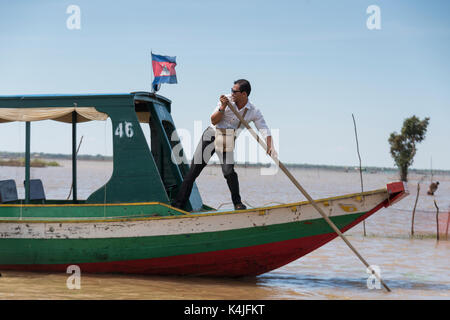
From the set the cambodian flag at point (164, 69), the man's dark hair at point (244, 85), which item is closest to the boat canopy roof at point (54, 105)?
the cambodian flag at point (164, 69)

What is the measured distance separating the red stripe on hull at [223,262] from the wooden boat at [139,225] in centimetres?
1

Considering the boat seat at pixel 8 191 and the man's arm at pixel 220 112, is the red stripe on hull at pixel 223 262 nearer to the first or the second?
the boat seat at pixel 8 191

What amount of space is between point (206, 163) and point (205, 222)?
2.97 feet

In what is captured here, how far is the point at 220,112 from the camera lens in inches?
283

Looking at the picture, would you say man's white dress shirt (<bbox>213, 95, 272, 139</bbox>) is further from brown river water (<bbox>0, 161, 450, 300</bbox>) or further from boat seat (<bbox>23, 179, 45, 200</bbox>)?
boat seat (<bbox>23, 179, 45, 200</bbox>)

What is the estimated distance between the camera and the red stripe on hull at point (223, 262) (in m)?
7.17

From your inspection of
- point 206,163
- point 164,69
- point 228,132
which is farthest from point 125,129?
point 228,132

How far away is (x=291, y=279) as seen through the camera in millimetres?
8258

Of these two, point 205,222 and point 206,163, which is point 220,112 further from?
point 205,222

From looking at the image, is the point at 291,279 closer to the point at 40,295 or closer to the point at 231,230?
the point at 231,230
